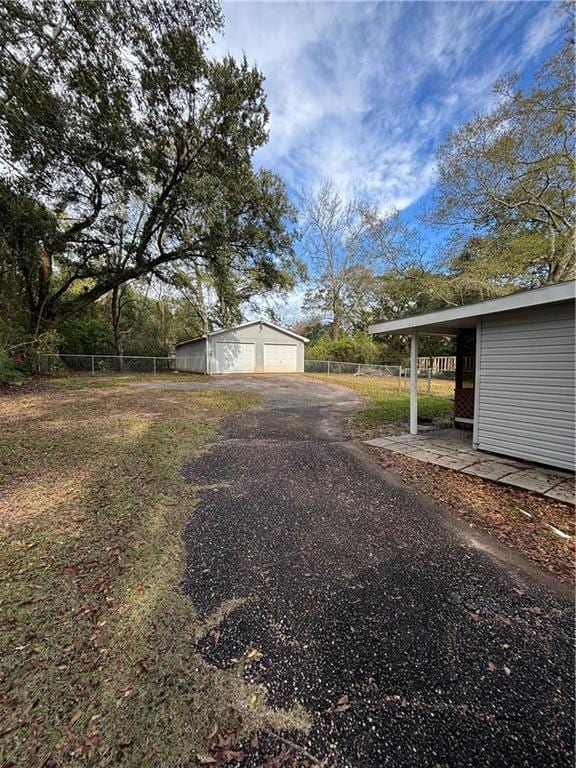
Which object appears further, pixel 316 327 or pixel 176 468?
pixel 316 327

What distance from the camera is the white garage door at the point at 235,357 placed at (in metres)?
18.4

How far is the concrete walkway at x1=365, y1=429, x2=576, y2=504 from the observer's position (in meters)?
3.61

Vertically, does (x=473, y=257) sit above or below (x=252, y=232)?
below

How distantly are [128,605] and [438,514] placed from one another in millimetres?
2796

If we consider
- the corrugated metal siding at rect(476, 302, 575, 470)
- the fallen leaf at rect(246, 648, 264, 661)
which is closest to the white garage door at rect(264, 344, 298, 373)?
the corrugated metal siding at rect(476, 302, 575, 470)

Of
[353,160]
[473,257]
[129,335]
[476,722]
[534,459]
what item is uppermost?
[353,160]

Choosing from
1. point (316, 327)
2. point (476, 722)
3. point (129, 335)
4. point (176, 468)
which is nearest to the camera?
point (476, 722)

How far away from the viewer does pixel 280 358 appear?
20.1 m

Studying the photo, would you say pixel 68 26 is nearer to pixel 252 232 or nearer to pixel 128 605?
pixel 252 232

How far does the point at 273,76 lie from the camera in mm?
10328

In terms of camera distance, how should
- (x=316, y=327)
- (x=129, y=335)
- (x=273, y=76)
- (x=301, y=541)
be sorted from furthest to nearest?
1. (x=316, y=327)
2. (x=129, y=335)
3. (x=273, y=76)
4. (x=301, y=541)

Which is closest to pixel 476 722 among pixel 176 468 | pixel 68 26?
pixel 176 468

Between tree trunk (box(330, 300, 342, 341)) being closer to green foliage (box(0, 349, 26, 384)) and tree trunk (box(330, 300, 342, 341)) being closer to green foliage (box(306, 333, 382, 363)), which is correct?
green foliage (box(306, 333, 382, 363))

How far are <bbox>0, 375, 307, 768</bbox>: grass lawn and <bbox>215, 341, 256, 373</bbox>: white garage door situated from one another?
47.7ft
